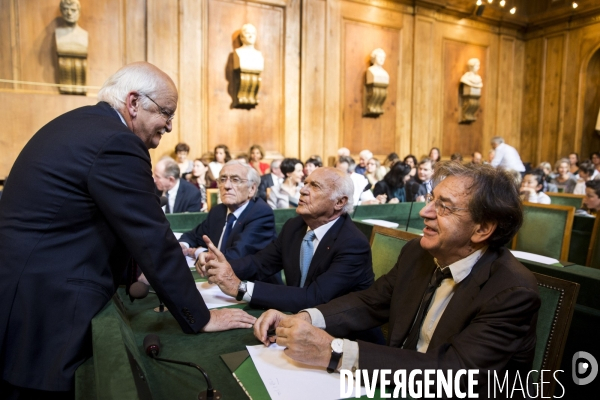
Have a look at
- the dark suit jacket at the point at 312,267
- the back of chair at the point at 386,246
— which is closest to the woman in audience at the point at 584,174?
the back of chair at the point at 386,246

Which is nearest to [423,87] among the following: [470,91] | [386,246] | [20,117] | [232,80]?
[470,91]

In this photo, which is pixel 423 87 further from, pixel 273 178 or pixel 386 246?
pixel 386 246

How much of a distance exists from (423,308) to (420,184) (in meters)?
4.63

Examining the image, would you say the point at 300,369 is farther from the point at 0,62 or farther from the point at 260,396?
the point at 0,62

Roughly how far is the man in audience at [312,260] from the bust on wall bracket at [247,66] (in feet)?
16.6

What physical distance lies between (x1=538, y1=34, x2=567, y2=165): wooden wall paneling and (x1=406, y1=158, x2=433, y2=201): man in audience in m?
5.90

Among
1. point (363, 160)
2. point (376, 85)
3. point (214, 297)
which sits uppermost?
point (376, 85)

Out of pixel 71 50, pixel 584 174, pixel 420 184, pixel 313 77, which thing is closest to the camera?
pixel 71 50

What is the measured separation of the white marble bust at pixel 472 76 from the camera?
9.58 m

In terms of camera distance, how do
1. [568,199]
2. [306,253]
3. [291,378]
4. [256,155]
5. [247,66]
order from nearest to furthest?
[291,378]
[306,253]
[568,199]
[247,66]
[256,155]

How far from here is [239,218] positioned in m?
2.85

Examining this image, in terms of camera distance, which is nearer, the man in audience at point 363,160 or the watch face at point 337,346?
the watch face at point 337,346

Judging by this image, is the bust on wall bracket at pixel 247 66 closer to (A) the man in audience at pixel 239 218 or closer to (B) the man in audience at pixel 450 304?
(A) the man in audience at pixel 239 218

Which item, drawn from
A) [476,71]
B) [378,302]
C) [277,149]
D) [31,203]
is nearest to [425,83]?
[476,71]
